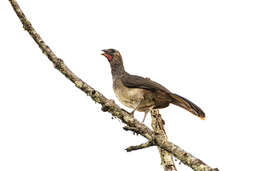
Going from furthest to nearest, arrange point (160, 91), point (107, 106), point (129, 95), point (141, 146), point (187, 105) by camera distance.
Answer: point (129, 95) < point (160, 91) < point (187, 105) < point (107, 106) < point (141, 146)

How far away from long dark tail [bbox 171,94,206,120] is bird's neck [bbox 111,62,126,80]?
73.7 inches

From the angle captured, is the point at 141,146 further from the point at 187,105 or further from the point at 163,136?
the point at 187,105

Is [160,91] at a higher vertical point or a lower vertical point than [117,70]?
lower

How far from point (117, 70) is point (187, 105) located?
9.00 ft

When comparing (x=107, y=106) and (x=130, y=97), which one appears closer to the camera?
(x=107, y=106)

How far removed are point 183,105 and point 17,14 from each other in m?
3.16

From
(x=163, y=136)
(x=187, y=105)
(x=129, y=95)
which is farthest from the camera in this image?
(x=129, y=95)

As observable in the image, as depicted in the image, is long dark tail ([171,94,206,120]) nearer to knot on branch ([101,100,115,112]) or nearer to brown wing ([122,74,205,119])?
brown wing ([122,74,205,119])

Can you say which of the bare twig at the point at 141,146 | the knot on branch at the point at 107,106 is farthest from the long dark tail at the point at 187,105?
the knot on branch at the point at 107,106

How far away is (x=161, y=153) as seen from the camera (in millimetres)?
6871

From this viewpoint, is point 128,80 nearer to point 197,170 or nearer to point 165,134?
point 165,134

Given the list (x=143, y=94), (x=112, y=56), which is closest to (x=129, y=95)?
(x=143, y=94)

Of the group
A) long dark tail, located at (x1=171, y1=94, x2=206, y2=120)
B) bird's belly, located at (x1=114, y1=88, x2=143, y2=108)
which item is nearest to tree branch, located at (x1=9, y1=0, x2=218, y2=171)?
long dark tail, located at (x1=171, y1=94, x2=206, y2=120)

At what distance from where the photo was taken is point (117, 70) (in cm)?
961
